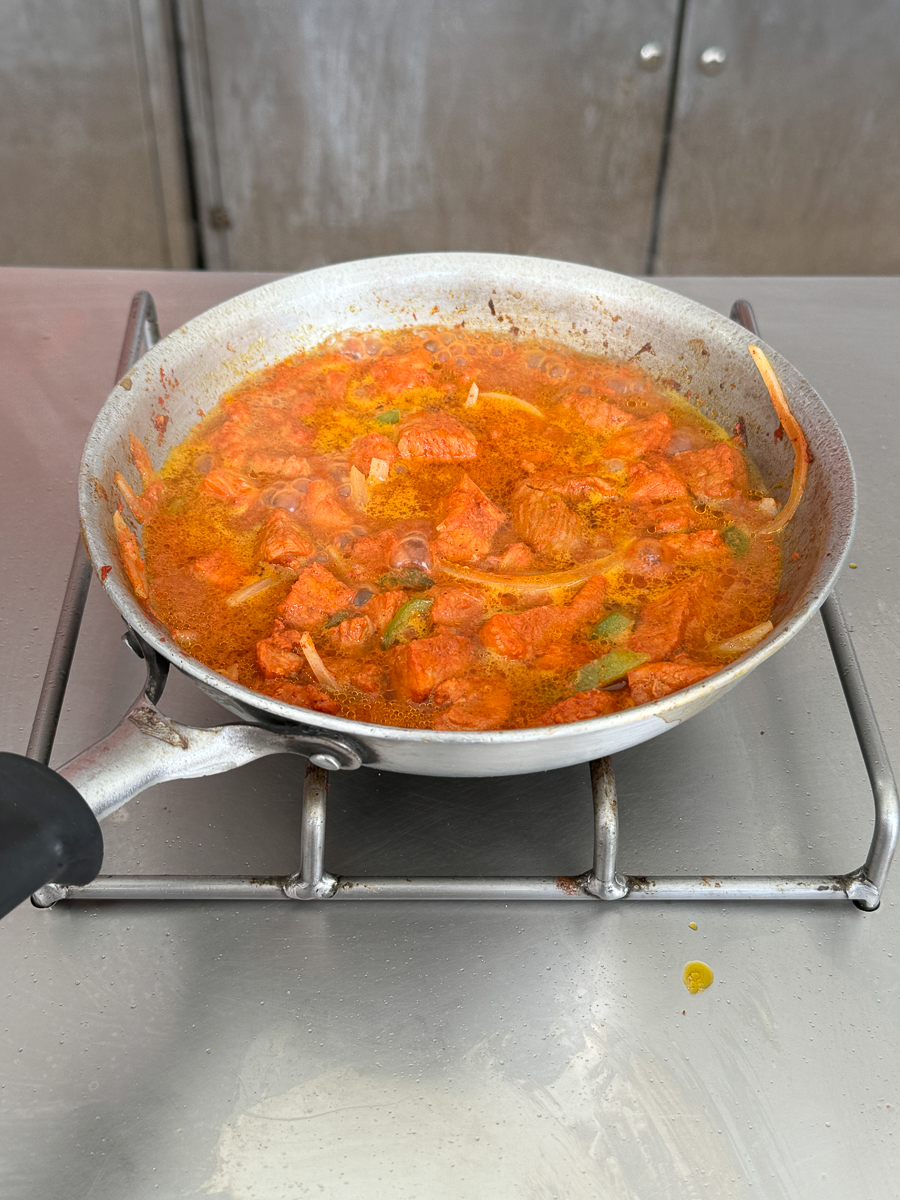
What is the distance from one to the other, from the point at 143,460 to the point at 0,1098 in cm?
79

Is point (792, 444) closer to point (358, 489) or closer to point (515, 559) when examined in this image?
point (515, 559)

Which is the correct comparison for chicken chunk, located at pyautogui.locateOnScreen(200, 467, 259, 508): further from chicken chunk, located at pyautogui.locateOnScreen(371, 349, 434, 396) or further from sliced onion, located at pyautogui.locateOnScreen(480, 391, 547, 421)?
sliced onion, located at pyautogui.locateOnScreen(480, 391, 547, 421)

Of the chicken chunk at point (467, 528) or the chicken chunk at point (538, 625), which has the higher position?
the chicken chunk at point (467, 528)

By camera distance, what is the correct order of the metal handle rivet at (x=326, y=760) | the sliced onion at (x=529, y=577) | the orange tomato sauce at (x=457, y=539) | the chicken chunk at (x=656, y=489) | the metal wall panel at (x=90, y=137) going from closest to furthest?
the metal handle rivet at (x=326, y=760) < the orange tomato sauce at (x=457, y=539) < the sliced onion at (x=529, y=577) < the chicken chunk at (x=656, y=489) < the metal wall panel at (x=90, y=137)

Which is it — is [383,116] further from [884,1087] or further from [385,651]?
[884,1087]

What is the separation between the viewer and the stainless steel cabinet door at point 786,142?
121 inches

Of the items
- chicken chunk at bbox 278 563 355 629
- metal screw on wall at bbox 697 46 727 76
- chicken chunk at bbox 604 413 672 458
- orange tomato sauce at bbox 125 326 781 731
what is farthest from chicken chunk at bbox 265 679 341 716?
metal screw on wall at bbox 697 46 727 76

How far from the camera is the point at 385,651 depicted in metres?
1.19

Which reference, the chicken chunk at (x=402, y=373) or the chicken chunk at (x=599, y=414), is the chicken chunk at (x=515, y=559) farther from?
the chicken chunk at (x=402, y=373)

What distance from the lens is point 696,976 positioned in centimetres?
105

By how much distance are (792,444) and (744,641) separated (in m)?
0.34

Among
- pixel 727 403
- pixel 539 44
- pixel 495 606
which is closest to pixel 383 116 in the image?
pixel 539 44

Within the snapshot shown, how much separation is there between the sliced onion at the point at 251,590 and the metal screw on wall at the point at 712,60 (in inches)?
107

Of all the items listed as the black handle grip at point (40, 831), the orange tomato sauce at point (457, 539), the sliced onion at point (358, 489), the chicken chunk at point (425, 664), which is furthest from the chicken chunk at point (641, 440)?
the black handle grip at point (40, 831)
